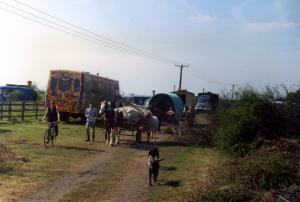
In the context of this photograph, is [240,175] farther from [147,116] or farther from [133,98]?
[133,98]

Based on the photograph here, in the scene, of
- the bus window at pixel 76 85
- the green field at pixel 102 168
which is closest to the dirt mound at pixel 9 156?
the green field at pixel 102 168

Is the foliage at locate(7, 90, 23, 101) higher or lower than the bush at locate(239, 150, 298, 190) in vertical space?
higher

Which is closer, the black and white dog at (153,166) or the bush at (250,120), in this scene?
the black and white dog at (153,166)

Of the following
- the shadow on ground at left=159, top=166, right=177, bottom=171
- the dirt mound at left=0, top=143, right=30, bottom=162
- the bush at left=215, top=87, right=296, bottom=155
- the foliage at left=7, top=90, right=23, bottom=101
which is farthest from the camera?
the foliage at left=7, top=90, right=23, bottom=101

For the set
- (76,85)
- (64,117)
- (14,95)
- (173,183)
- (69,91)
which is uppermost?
(76,85)

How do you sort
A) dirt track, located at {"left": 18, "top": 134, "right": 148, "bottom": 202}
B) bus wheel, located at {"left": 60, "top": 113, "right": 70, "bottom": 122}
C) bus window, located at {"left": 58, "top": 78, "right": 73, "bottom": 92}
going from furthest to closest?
bus wheel, located at {"left": 60, "top": 113, "right": 70, "bottom": 122}
bus window, located at {"left": 58, "top": 78, "right": 73, "bottom": 92}
dirt track, located at {"left": 18, "top": 134, "right": 148, "bottom": 202}

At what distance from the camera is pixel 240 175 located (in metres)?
13.7

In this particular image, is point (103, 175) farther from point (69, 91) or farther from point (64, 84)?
point (64, 84)

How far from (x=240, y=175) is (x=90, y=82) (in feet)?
72.7

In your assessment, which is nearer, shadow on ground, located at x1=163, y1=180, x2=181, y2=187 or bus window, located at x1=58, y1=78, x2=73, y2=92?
shadow on ground, located at x1=163, y1=180, x2=181, y2=187

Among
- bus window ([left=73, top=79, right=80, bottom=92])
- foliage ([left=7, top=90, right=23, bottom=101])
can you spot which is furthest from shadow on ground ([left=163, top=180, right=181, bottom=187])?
foliage ([left=7, top=90, right=23, bottom=101])

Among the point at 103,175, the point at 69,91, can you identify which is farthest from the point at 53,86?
the point at 103,175

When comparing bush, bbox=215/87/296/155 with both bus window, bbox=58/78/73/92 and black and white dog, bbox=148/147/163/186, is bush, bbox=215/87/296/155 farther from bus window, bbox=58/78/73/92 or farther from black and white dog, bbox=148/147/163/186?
bus window, bbox=58/78/73/92

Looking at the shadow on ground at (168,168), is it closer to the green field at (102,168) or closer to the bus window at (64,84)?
the green field at (102,168)
